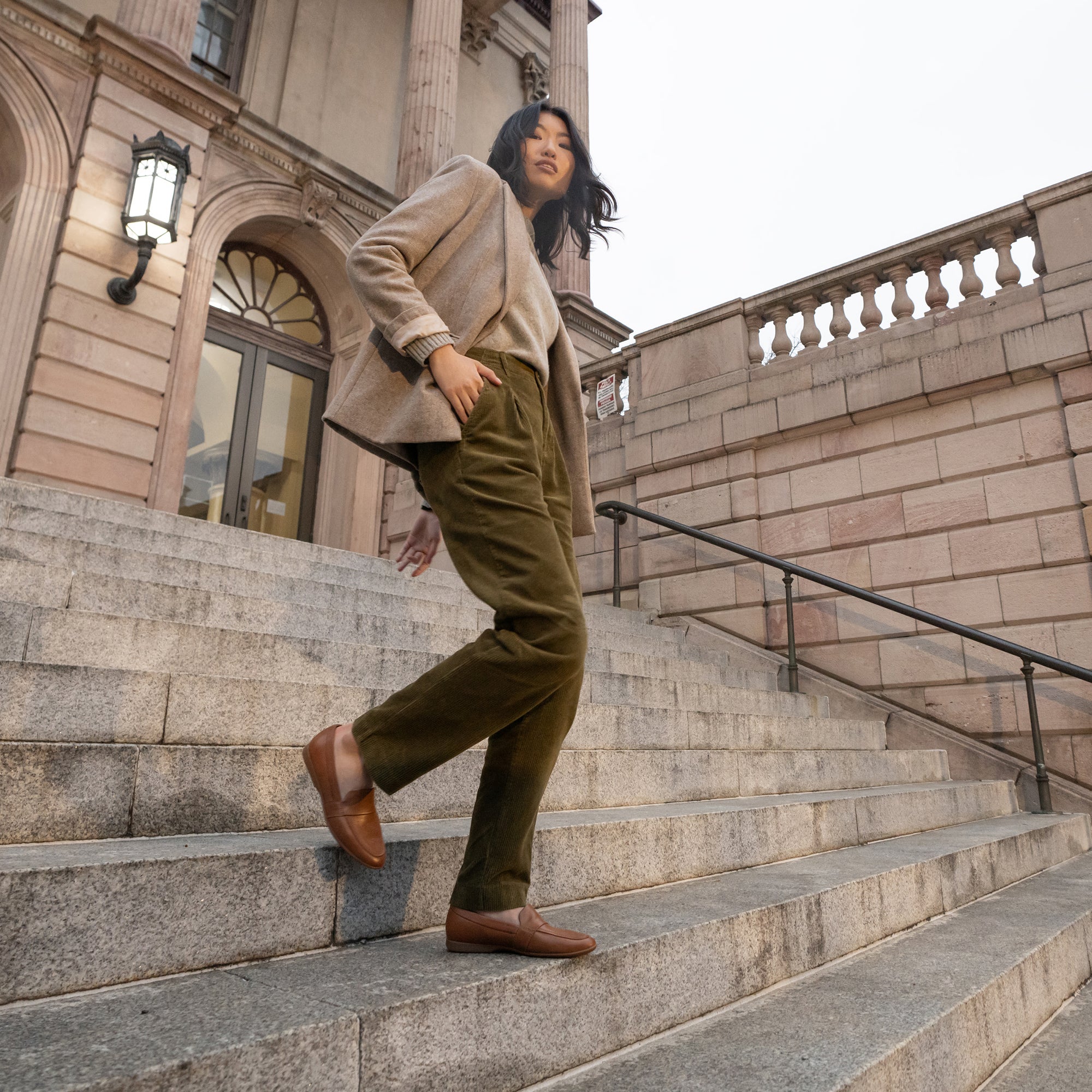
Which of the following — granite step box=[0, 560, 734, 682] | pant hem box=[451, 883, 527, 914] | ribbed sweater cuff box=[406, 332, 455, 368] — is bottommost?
pant hem box=[451, 883, 527, 914]

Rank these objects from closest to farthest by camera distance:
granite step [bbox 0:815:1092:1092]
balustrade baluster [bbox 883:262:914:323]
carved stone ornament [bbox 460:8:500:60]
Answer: granite step [bbox 0:815:1092:1092] → balustrade baluster [bbox 883:262:914:323] → carved stone ornament [bbox 460:8:500:60]

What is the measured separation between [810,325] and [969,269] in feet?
4.71

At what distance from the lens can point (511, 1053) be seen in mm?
1498

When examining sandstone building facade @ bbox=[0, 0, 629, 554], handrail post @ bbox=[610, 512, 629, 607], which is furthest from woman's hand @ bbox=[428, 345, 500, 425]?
sandstone building facade @ bbox=[0, 0, 629, 554]

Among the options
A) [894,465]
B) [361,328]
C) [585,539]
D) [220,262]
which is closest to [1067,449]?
[894,465]

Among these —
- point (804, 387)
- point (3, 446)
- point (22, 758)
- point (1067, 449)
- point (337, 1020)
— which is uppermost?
point (804, 387)

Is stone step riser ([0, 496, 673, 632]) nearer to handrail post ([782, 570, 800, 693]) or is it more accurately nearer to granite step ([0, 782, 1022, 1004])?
granite step ([0, 782, 1022, 1004])

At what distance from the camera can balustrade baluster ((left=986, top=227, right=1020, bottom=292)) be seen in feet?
23.4

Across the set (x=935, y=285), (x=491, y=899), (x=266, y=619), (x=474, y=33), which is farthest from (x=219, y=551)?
(x=474, y=33)

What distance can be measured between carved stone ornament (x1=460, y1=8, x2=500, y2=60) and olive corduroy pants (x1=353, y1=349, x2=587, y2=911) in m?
16.3

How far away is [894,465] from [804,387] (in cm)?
118

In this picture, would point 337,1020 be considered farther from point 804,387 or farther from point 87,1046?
point 804,387

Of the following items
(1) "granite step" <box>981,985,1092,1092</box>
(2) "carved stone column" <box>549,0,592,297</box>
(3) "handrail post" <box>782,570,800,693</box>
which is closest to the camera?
(1) "granite step" <box>981,985,1092,1092</box>

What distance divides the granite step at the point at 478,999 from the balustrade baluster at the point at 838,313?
6.20m
